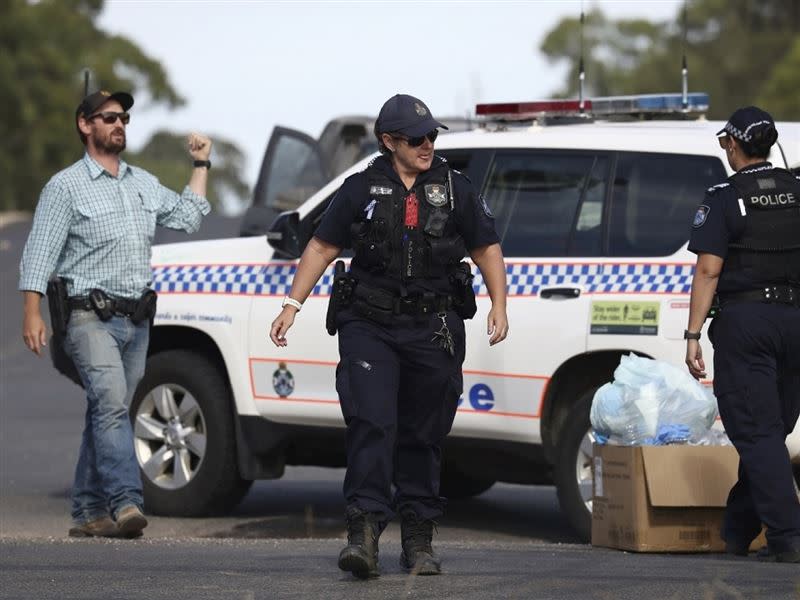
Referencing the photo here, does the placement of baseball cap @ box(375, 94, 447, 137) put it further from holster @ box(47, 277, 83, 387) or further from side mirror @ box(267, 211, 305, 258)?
side mirror @ box(267, 211, 305, 258)

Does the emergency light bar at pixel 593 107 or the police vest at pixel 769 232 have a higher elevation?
the emergency light bar at pixel 593 107

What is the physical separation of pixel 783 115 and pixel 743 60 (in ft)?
51.7

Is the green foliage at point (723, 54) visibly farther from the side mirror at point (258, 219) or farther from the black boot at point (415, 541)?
the black boot at point (415, 541)

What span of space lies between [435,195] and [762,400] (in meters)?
1.57

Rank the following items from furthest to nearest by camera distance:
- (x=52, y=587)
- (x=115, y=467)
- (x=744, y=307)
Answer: (x=115, y=467) < (x=744, y=307) < (x=52, y=587)

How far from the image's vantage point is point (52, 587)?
6.70 m

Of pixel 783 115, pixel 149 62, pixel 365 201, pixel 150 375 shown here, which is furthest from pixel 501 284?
pixel 149 62

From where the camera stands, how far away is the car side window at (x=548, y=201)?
353 inches

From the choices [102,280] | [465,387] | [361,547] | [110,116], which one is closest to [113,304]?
[102,280]

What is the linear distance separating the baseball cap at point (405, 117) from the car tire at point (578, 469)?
220 centimetres

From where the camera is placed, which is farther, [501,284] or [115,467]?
[115,467]

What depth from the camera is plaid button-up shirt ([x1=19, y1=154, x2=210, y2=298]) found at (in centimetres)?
871

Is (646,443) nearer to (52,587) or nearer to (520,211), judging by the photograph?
(520,211)

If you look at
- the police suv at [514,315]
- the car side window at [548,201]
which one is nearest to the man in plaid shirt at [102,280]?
the police suv at [514,315]
